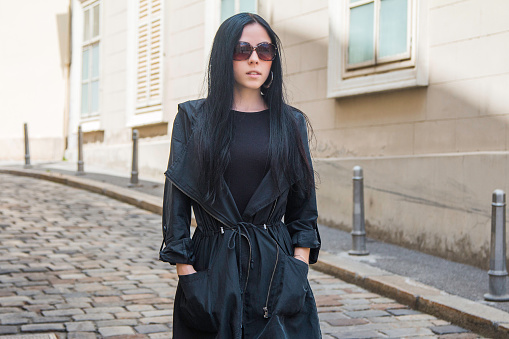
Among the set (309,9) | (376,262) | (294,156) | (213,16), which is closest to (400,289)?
(376,262)

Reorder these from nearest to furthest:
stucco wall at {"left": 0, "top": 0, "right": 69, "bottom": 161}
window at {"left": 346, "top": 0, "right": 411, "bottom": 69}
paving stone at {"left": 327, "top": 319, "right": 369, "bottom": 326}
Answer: paving stone at {"left": 327, "top": 319, "right": 369, "bottom": 326} < window at {"left": 346, "top": 0, "right": 411, "bottom": 69} < stucco wall at {"left": 0, "top": 0, "right": 69, "bottom": 161}

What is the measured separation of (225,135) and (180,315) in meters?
0.62

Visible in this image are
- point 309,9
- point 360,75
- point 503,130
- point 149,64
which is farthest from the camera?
point 149,64

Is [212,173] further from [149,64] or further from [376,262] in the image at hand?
[149,64]

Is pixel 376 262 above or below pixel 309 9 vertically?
below

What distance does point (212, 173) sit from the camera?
235 centimetres

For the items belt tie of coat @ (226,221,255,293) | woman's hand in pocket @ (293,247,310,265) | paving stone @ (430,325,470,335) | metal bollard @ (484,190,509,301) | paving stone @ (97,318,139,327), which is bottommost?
paving stone @ (430,325,470,335)

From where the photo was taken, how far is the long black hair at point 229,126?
237 cm

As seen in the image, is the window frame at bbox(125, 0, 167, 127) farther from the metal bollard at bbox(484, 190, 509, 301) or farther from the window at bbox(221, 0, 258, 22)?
the metal bollard at bbox(484, 190, 509, 301)

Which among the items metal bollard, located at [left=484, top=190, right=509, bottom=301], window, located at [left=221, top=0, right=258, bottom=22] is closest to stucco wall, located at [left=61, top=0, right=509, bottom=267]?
window, located at [left=221, top=0, right=258, bottom=22]

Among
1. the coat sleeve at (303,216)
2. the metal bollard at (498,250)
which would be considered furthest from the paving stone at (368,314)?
the coat sleeve at (303,216)

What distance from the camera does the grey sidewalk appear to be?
189 inches

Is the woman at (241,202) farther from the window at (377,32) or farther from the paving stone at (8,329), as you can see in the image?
the window at (377,32)

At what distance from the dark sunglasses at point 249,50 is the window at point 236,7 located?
8.10 metres
